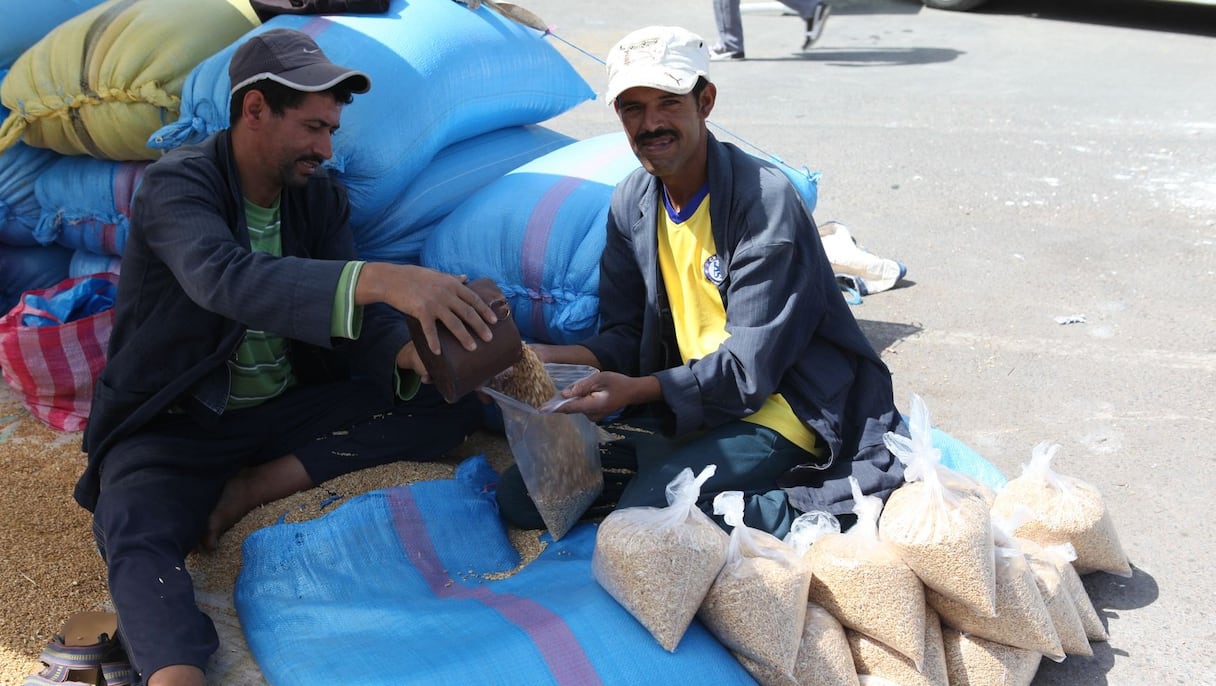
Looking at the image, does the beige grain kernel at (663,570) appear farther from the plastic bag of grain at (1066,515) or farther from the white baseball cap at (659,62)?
the white baseball cap at (659,62)

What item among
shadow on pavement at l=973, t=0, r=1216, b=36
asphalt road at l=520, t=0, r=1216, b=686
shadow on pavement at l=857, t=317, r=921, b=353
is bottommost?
shadow on pavement at l=857, t=317, r=921, b=353

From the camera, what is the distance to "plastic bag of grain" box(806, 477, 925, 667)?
2117mm

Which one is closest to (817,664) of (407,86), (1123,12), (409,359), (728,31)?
(409,359)

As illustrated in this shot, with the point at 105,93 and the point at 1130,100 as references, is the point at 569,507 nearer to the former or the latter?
the point at 105,93

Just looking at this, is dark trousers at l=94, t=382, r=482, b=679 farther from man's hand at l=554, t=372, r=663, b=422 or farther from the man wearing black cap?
man's hand at l=554, t=372, r=663, b=422

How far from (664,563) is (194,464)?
1.12 metres

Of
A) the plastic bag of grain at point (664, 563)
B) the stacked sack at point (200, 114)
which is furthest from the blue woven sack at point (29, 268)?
the plastic bag of grain at point (664, 563)

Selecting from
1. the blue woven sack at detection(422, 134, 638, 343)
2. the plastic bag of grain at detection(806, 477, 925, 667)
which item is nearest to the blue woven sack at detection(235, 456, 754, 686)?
the plastic bag of grain at detection(806, 477, 925, 667)

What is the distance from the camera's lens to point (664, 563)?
2.06 metres

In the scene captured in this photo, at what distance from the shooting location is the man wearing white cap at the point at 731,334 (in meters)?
2.36

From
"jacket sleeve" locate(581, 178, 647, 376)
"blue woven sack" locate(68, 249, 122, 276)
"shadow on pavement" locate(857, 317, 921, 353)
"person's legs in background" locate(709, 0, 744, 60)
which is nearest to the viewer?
"jacket sleeve" locate(581, 178, 647, 376)

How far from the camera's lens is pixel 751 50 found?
342 inches

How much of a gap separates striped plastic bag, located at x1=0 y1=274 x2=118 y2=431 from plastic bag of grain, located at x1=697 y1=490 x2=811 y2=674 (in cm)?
193

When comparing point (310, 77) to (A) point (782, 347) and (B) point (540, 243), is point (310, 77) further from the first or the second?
(A) point (782, 347)
